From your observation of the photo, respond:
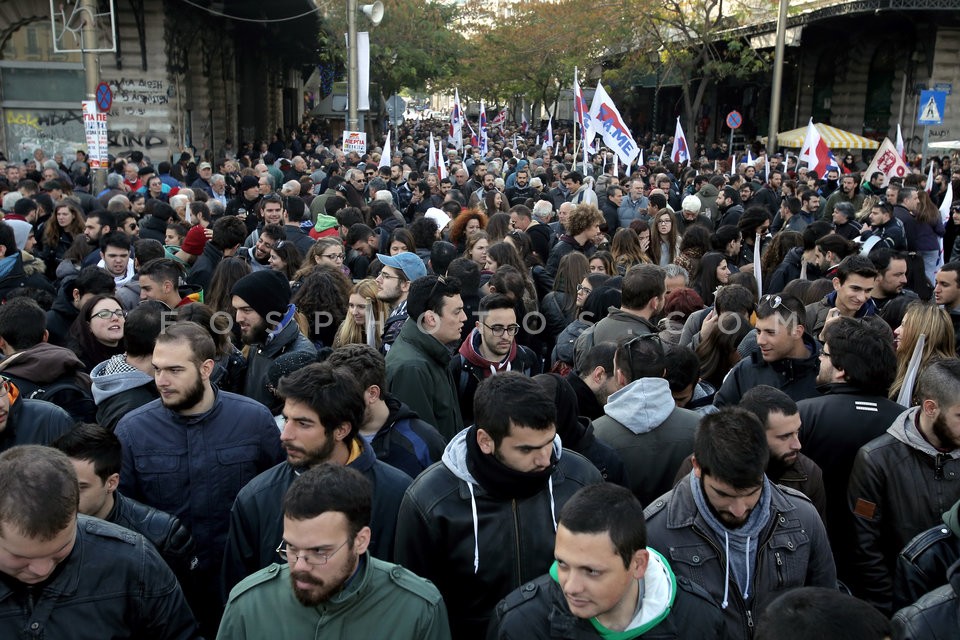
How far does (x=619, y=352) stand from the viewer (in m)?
4.42

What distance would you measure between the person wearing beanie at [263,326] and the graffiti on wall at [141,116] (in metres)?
18.1

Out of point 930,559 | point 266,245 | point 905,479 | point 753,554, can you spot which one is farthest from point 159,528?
point 266,245

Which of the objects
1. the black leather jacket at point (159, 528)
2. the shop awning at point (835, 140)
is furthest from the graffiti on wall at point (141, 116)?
the black leather jacket at point (159, 528)

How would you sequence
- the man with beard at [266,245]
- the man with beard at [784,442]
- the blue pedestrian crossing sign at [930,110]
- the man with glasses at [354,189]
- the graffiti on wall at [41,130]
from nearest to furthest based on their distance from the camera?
the man with beard at [784,442]
the man with beard at [266,245]
the man with glasses at [354,189]
the blue pedestrian crossing sign at [930,110]
the graffiti on wall at [41,130]

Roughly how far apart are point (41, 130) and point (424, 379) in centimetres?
2076

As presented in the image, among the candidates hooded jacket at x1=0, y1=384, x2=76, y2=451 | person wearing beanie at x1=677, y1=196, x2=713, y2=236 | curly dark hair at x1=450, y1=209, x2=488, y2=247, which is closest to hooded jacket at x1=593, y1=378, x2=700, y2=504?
hooded jacket at x1=0, y1=384, x2=76, y2=451

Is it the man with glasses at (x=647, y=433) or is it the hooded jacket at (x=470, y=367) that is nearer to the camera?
the man with glasses at (x=647, y=433)

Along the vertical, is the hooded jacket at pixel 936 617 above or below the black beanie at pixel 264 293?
below

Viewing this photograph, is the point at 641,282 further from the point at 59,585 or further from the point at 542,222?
the point at 542,222

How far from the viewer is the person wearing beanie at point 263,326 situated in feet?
17.2

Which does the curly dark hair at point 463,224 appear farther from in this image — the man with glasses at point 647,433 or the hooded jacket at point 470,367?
the man with glasses at point 647,433

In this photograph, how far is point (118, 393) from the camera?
14.6 ft

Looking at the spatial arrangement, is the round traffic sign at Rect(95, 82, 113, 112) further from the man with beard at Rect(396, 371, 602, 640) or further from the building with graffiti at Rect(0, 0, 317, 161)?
the man with beard at Rect(396, 371, 602, 640)

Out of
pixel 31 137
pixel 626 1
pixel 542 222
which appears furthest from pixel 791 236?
pixel 626 1
